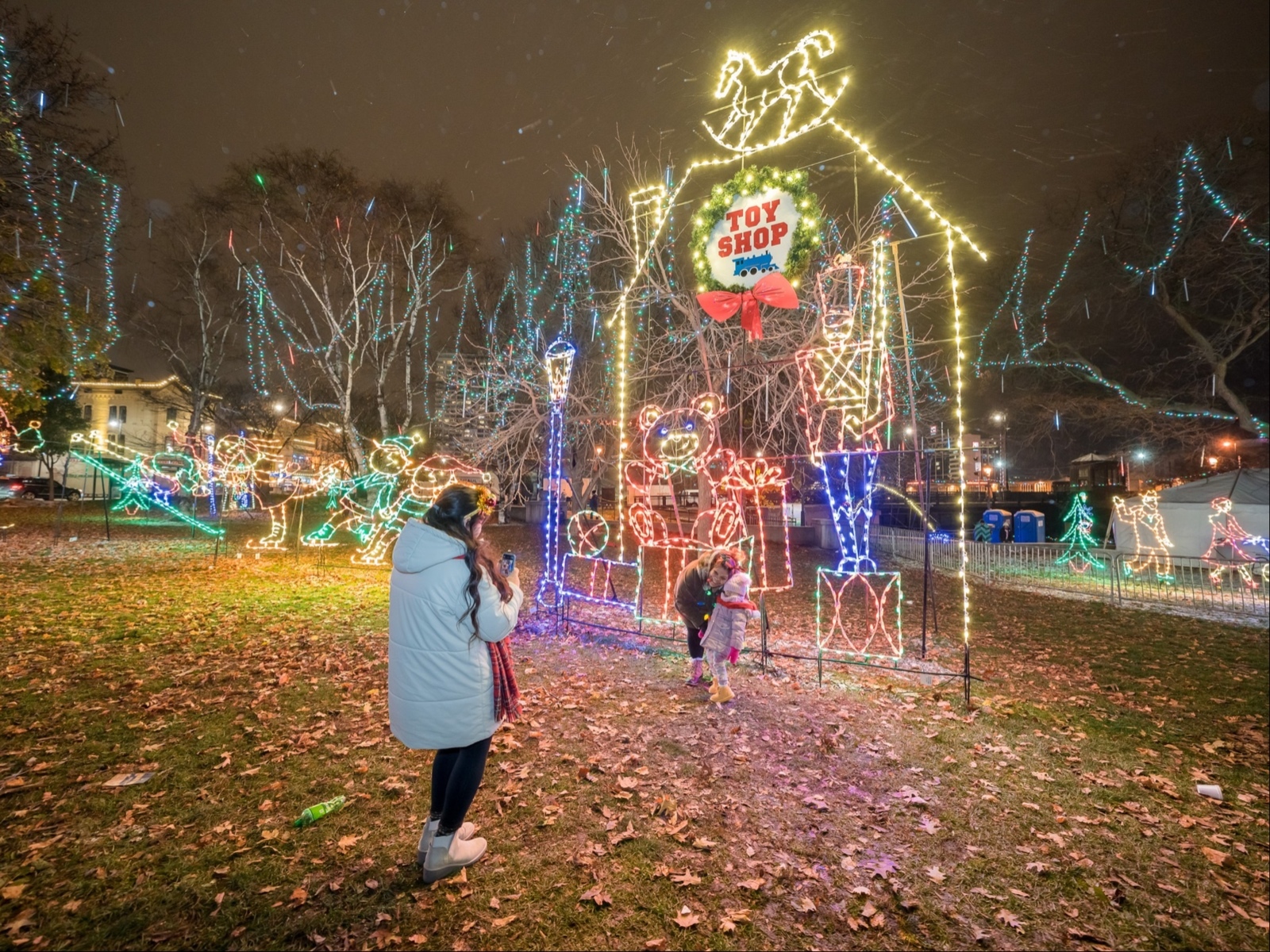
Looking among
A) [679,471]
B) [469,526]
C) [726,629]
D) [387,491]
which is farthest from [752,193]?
[387,491]

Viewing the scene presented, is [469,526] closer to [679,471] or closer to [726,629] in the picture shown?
[726,629]

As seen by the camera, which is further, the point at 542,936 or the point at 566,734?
the point at 566,734

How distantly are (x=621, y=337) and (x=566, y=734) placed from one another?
5.03m

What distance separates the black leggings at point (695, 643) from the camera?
6043mm

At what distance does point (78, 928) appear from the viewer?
8.89ft

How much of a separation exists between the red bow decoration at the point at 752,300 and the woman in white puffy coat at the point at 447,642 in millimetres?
4746

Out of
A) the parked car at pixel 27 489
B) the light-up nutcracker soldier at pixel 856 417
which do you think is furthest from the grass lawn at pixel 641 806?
the parked car at pixel 27 489

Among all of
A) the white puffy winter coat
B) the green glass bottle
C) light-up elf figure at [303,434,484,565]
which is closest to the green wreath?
the white puffy winter coat

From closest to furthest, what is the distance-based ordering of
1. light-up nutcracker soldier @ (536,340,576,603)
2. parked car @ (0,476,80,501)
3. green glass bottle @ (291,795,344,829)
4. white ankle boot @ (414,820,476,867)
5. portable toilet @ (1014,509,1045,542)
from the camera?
1. white ankle boot @ (414,820,476,867)
2. green glass bottle @ (291,795,344,829)
3. light-up nutcracker soldier @ (536,340,576,603)
4. portable toilet @ (1014,509,1045,542)
5. parked car @ (0,476,80,501)

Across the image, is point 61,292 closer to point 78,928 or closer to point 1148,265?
point 78,928

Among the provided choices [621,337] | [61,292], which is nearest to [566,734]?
[621,337]

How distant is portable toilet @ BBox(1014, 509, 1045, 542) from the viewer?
66.7 ft

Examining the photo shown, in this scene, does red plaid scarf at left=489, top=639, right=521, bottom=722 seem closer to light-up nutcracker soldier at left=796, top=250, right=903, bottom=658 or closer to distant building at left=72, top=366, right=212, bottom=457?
light-up nutcracker soldier at left=796, top=250, right=903, bottom=658

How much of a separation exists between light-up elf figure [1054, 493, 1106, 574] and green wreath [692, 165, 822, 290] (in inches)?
516
